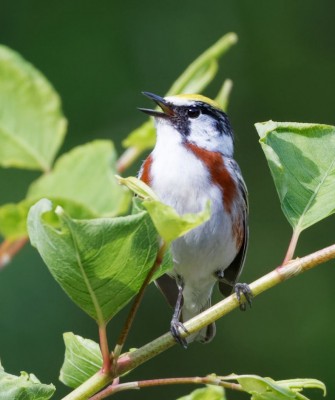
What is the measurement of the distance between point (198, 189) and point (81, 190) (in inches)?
43.5

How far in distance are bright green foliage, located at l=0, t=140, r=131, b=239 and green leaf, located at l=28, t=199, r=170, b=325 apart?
258 mm

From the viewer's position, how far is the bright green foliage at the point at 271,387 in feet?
3.65

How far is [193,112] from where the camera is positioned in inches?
118

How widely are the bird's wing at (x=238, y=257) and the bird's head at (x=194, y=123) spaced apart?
0.47ft

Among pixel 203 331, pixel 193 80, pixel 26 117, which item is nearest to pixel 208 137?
pixel 203 331

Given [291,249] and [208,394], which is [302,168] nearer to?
[291,249]

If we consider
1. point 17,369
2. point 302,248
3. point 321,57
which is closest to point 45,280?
point 17,369

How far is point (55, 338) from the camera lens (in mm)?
4262

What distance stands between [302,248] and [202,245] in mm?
2532

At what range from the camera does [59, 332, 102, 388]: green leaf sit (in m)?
1.22

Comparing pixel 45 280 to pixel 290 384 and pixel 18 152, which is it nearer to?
pixel 18 152

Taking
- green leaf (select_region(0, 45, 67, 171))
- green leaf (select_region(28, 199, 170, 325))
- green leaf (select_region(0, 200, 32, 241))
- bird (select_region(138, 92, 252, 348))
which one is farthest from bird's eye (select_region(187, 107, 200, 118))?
green leaf (select_region(28, 199, 170, 325))

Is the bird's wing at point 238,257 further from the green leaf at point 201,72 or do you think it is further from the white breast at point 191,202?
the green leaf at point 201,72

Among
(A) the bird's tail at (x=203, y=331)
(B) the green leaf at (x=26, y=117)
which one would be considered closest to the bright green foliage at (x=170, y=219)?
(B) the green leaf at (x=26, y=117)
